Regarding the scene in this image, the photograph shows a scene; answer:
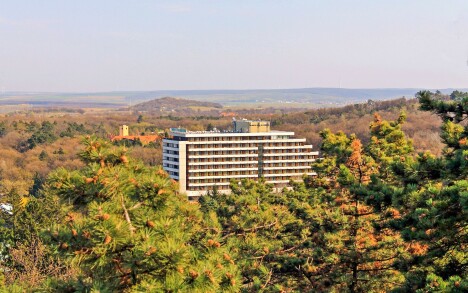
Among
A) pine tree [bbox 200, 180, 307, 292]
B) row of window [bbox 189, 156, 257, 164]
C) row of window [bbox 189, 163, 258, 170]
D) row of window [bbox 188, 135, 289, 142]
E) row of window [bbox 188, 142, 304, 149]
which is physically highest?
pine tree [bbox 200, 180, 307, 292]

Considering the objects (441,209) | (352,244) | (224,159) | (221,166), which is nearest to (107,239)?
(441,209)

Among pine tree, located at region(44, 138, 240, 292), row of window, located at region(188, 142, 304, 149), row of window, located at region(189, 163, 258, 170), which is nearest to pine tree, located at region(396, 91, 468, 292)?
pine tree, located at region(44, 138, 240, 292)

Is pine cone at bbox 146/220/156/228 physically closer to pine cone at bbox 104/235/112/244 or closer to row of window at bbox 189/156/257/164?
pine cone at bbox 104/235/112/244

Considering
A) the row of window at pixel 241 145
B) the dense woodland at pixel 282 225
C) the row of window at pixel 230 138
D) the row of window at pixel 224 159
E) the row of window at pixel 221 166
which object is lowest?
the row of window at pixel 221 166

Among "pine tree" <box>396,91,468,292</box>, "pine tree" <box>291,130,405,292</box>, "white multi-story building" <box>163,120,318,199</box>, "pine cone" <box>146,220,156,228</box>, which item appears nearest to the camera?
"pine cone" <box>146,220,156,228</box>

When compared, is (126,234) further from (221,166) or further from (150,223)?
(221,166)

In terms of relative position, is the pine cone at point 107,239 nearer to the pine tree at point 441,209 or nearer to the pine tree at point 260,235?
the pine tree at point 441,209

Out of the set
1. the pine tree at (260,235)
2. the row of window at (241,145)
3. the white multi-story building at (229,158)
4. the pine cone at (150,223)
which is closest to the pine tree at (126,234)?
the pine cone at (150,223)
